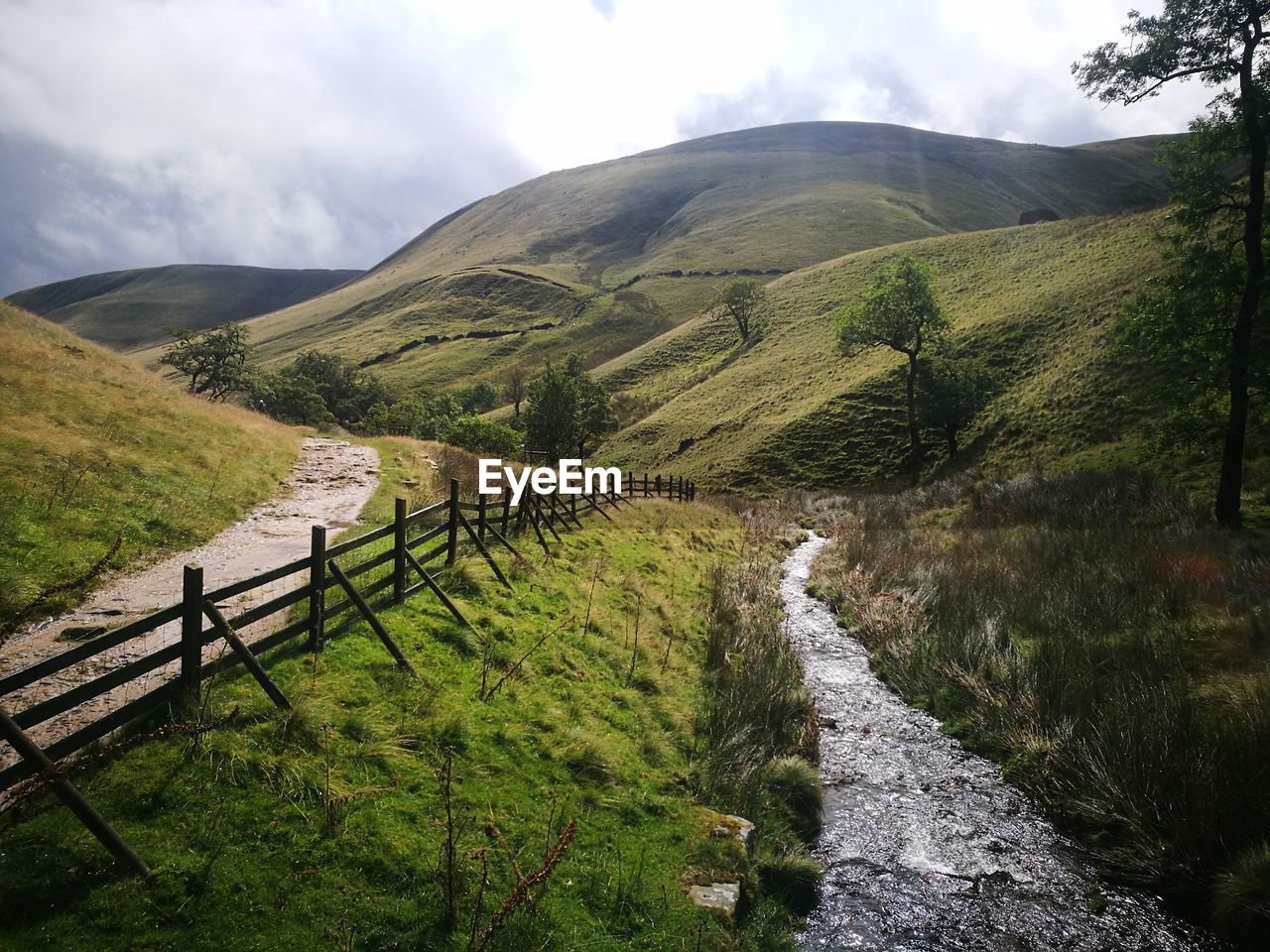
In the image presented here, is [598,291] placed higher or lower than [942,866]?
higher

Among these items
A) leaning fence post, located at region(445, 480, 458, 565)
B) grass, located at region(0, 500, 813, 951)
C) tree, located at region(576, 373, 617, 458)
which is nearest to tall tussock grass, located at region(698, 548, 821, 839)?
grass, located at region(0, 500, 813, 951)

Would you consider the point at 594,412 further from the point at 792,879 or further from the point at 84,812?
the point at 84,812

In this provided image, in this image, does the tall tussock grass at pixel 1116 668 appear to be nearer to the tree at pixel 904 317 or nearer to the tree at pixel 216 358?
the tree at pixel 904 317

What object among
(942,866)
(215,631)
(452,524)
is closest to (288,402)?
(452,524)

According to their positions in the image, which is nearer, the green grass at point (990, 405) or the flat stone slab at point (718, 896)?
the flat stone slab at point (718, 896)

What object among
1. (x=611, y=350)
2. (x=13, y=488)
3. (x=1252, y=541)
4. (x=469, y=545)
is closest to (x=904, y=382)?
(x=1252, y=541)

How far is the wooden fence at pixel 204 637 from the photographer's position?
4789mm

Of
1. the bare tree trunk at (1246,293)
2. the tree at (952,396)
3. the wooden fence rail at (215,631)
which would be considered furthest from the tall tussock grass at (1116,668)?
the tree at (952,396)

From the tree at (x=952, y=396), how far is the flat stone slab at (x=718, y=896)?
1562 inches

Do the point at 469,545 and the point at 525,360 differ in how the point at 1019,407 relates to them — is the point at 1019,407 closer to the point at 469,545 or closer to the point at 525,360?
the point at 469,545

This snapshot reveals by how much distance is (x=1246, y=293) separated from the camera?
16.5 meters

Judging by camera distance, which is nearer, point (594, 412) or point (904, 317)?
point (904, 317)

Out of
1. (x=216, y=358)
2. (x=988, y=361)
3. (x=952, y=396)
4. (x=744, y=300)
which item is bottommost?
(x=952, y=396)

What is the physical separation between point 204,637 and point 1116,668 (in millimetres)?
12177
